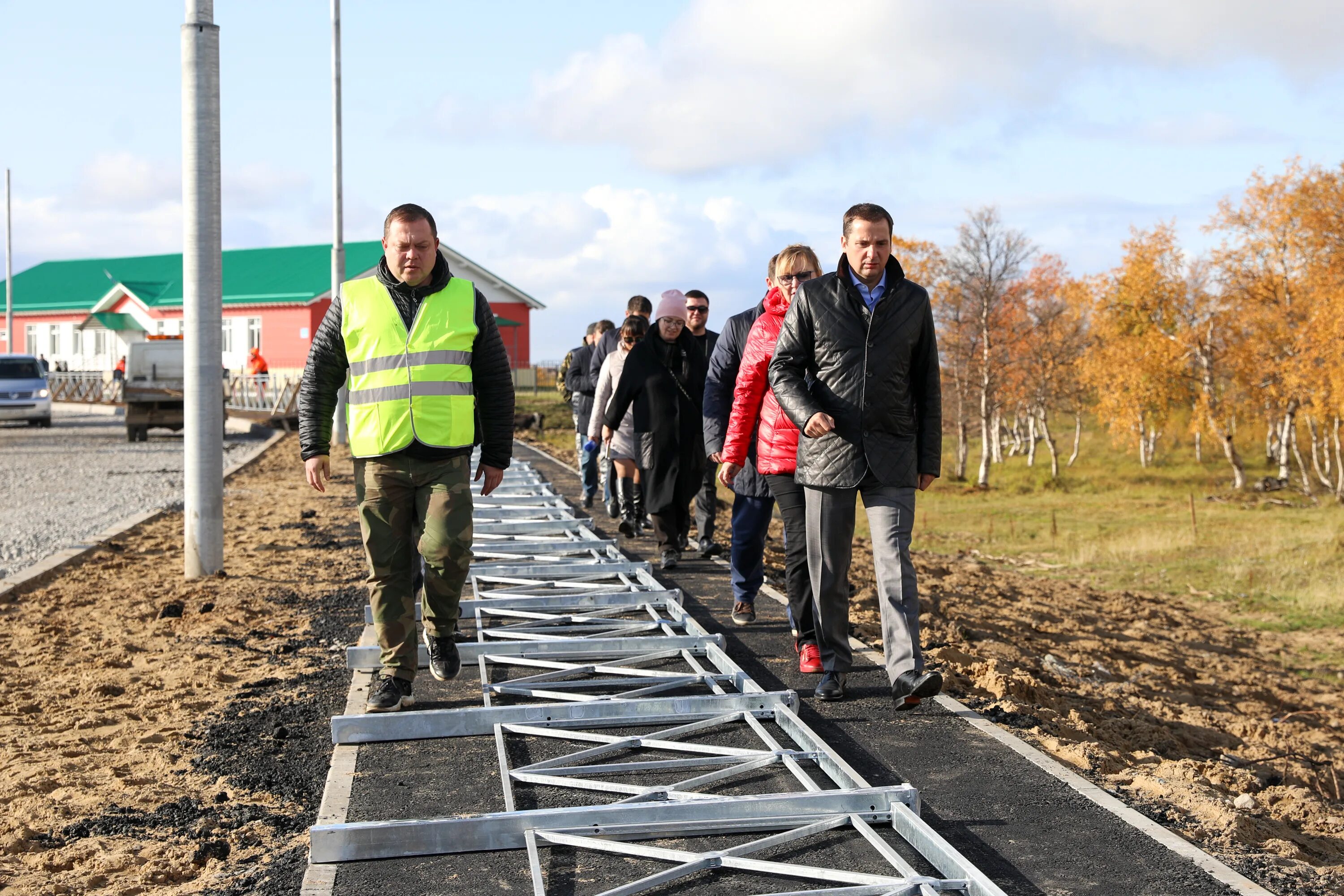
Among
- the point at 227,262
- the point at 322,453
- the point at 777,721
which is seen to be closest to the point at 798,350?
the point at 777,721

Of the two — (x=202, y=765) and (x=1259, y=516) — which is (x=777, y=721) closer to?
(x=202, y=765)

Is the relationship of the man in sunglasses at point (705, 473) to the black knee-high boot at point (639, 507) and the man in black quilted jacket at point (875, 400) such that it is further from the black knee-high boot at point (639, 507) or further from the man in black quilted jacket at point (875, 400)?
the man in black quilted jacket at point (875, 400)

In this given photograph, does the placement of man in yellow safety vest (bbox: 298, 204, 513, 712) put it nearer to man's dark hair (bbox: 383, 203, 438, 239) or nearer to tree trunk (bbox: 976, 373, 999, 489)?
man's dark hair (bbox: 383, 203, 438, 239)

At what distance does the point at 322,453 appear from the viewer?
5.61 m

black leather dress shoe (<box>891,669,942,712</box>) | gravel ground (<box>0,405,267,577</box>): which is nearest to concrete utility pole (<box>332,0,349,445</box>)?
gravel ground (<box>0,405,267,577</box>)

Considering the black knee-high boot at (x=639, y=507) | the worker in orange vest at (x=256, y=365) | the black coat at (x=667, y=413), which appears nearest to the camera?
the black coat at (x=667, y=413)

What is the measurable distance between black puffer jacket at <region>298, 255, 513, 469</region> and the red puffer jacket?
140cm

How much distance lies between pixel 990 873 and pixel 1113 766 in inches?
60.0

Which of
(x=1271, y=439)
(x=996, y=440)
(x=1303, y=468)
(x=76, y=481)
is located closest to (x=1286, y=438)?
(x=1303, y=468)

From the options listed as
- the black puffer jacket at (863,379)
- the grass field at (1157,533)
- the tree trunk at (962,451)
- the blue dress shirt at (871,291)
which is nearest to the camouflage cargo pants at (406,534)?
the black puffer jacket at (863,379)

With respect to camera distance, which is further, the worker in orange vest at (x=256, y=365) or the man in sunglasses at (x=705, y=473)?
the worker in orange vest at (x=256, y=365)

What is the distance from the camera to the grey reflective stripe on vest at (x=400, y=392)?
536 centimetres

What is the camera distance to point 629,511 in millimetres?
11414

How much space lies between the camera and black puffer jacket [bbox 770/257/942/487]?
218 inches
